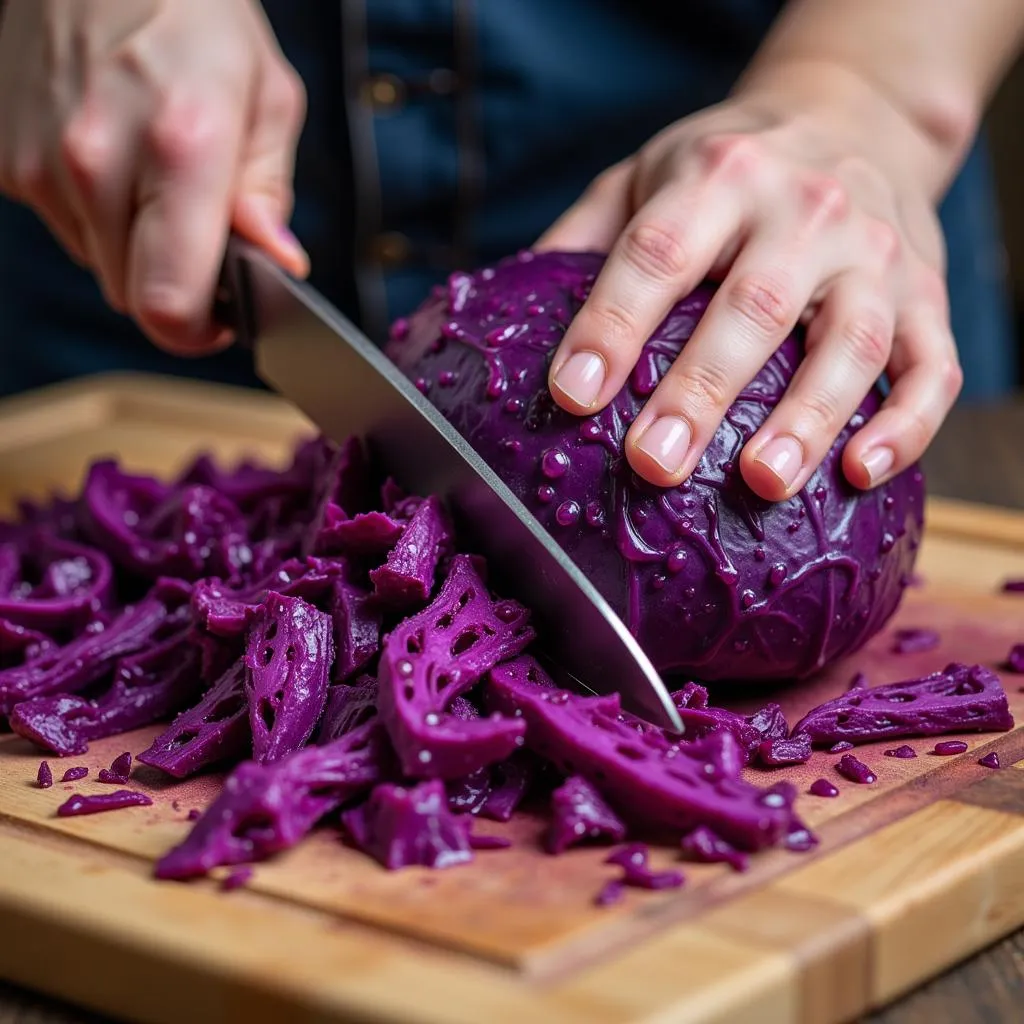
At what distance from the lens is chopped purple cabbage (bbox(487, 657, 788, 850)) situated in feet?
7.06

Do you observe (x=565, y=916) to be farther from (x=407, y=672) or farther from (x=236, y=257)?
(x=236, y=257)

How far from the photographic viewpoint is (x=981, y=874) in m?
2.13

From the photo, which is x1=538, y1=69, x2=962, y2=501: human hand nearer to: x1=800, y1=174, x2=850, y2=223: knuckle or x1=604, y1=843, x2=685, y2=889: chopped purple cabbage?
x1=800, y1=174, x2=850, y2=223: knuckle

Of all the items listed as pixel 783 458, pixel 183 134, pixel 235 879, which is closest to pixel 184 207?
pixel 183 134

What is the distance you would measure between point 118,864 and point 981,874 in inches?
47.0

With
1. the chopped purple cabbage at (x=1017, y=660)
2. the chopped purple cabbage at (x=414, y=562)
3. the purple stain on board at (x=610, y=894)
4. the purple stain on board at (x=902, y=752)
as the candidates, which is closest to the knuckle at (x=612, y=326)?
the chopped purple cabbage at (x=414, y=562)

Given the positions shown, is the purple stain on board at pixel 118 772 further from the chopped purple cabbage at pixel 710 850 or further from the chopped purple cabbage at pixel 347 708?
the chopped purple cabbage at pixel 710 850

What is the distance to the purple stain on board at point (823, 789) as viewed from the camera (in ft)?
7.83

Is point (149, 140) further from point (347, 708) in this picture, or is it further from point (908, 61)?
point (908, 61)

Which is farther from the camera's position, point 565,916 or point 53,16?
point 53,16

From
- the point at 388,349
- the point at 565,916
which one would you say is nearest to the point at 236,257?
the point at 388,349

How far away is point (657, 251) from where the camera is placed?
8.79 feet

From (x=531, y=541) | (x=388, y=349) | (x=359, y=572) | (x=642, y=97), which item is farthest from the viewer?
(x=642, y=97)

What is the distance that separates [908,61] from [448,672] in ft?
6.05
